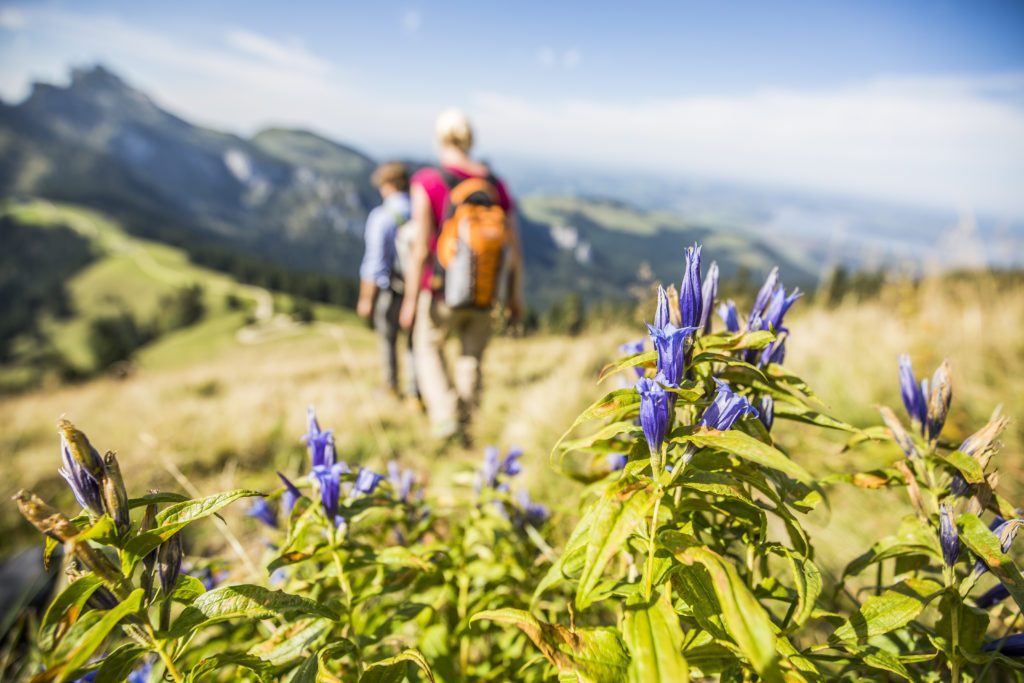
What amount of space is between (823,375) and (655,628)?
598cm

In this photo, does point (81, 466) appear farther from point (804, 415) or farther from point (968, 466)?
point (968, 466)

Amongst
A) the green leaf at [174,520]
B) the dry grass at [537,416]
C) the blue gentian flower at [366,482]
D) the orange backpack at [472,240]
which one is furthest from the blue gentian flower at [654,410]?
the orange backpack at [472,240]

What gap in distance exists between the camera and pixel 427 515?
2.00m

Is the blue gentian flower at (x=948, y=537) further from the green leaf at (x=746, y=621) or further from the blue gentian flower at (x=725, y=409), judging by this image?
the green leaf at (x=746, y=621)

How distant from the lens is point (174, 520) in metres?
1.04

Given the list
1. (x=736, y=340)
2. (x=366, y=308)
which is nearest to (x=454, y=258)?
(x=366, y=308)

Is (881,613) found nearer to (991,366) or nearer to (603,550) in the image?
(603,550)

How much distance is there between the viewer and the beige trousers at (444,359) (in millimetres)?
5176

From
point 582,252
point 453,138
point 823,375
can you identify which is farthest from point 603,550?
point 582,252

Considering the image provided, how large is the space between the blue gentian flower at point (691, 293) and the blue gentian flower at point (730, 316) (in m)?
0.29

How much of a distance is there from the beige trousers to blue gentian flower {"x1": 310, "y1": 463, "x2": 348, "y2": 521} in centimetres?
365

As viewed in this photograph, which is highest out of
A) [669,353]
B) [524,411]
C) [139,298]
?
[669,353]

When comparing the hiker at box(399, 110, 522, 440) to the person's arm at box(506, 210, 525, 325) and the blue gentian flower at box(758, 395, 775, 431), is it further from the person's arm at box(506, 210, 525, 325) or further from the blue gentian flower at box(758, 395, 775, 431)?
the blue gentian flower at box(758, 395, 775, 431)

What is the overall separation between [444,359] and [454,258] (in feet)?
4.00
